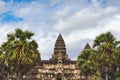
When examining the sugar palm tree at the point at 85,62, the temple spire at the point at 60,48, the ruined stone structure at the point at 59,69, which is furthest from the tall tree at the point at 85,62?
the temple spire at the point at 60,48

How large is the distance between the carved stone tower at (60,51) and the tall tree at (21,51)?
218ft

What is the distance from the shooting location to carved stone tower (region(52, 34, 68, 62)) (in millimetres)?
117375

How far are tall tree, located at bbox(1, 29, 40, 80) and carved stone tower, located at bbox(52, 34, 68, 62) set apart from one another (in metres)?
66.4

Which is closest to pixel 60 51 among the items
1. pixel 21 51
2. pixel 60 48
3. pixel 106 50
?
pixel 60 48

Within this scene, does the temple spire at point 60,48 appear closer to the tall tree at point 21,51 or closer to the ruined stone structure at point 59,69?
the ruined stone structure at point 59,69

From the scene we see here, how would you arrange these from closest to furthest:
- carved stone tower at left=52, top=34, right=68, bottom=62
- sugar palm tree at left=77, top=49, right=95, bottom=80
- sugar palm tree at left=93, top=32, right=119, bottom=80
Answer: sugar palm tree at left=93, top=32, right=119, bottom=80 < sugar palm tree at left=77, top=49, right=95, bottom=80 < carved stone tower at left=52, top=34, right=68, bottom=62

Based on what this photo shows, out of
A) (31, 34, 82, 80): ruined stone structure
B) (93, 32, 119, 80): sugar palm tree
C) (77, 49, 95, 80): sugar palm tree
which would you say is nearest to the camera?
(93, 32, 119, 80): sugar palm tree

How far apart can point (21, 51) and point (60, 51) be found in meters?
71.9

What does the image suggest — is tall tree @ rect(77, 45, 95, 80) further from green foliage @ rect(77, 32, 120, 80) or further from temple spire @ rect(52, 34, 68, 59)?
temple spire @ rect(52, 34, 68, 59)

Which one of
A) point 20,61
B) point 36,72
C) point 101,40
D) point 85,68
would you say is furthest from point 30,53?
point 36,72

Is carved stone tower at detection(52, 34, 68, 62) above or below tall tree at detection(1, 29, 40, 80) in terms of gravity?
above

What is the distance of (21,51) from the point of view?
4906 centimetres

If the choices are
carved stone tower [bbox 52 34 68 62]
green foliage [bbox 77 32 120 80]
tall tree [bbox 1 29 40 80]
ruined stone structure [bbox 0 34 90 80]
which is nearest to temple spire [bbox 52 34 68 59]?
carved stone tower [bbox 52 34 68 62]

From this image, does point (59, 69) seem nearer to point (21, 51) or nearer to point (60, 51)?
point (60, 51)
